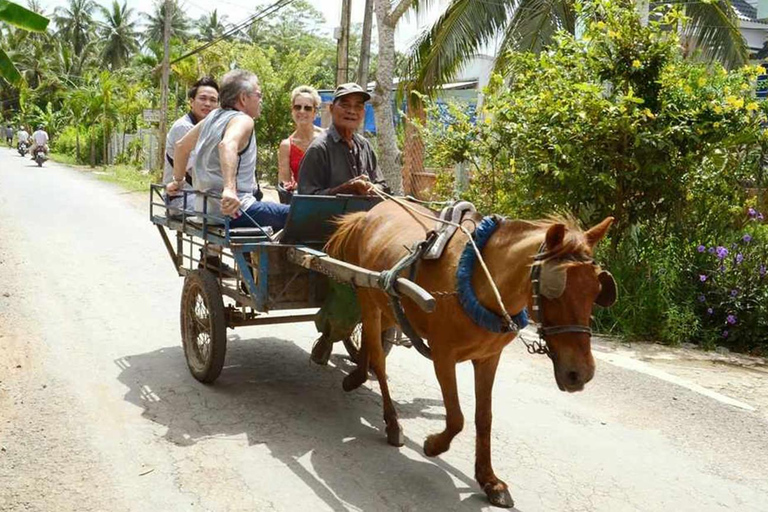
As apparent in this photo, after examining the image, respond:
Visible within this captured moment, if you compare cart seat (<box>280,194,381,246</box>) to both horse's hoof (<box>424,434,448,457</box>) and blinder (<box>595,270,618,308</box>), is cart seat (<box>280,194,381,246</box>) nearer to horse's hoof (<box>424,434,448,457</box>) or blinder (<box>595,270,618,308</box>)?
horse's hoof (<box>424,434,448,457</box>)

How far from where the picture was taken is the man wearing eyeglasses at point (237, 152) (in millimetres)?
5427

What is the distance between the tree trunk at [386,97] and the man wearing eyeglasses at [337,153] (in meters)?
7.87

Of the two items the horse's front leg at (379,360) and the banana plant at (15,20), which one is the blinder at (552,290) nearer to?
the horse's front leg at (379,360)

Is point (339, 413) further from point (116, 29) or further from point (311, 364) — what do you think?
point (116, 29)

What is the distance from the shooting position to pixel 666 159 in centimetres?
762

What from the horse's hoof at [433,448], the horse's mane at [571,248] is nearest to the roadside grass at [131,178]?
the horse's hoof at [433,448]

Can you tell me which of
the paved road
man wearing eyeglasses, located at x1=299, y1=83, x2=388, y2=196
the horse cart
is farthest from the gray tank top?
the paved road

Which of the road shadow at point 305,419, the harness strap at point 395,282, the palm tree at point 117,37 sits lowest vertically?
the road shadow at point 305,419

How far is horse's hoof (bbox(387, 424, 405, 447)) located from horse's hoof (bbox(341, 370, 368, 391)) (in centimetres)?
86

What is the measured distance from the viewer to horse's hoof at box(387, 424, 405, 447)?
15.2ft

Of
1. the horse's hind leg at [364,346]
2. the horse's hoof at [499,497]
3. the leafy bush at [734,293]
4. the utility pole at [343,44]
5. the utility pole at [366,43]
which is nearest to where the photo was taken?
the horse's hoof at [499,497]

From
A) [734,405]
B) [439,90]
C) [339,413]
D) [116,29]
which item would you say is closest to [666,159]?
[734,405]

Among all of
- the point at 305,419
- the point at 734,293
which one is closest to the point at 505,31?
the point at 734,293

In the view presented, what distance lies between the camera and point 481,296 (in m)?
3.77
